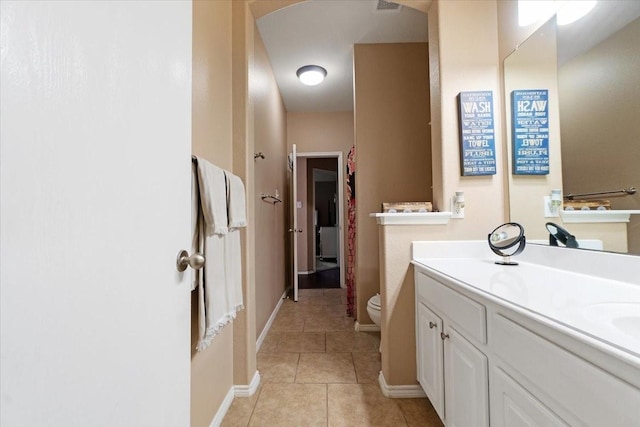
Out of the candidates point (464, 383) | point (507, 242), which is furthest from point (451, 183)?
point (464, 383)

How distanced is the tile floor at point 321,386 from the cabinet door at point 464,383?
1.33ft

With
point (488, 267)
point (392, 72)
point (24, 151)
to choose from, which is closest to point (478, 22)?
point (392, 72)

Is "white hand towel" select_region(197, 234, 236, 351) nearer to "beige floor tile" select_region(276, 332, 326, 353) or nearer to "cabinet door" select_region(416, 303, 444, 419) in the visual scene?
"cabinet door" select_region(416, 303, 444, 419)

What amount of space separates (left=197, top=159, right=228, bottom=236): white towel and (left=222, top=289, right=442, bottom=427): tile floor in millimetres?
1111

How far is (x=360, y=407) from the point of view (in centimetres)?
149

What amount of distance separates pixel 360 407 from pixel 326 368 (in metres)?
0.43

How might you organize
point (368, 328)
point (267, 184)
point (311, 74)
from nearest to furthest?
point (368, 328), point (267, 184), point (311, 74)

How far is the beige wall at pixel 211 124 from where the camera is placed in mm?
1169

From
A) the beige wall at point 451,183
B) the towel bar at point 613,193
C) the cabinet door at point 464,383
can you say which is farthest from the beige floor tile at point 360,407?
the towel bar at point 613,193

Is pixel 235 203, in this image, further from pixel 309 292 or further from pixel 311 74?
pixel 309 292

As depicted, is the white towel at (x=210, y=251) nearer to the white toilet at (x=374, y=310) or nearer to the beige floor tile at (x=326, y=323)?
the white toilet at (x=374, y=310)

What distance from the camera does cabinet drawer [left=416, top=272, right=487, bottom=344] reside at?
0.92 metres

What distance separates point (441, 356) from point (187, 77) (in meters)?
1.49

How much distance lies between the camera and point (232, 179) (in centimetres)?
133
